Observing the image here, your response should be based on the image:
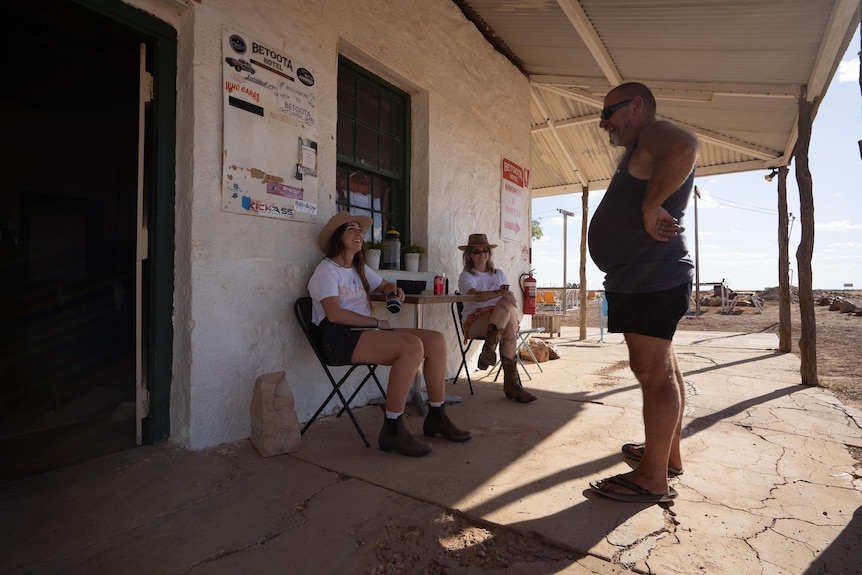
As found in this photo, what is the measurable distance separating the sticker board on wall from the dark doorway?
1.17 meters

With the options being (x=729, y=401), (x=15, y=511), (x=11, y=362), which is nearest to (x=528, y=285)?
(x=729, y=401)

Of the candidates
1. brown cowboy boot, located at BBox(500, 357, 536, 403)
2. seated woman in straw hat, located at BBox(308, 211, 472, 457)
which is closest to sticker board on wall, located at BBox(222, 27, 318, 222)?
seated woman in straw hat, located at BBox(308, 211, 472, 457)

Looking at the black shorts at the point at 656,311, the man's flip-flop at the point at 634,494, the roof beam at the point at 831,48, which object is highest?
the roof beam at the point at 831,48

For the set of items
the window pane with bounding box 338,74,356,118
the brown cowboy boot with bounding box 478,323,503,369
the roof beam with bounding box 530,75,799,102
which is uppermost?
the roof beam with bounding box 530,75,799,102

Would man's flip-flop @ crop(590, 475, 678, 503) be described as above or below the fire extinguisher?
below

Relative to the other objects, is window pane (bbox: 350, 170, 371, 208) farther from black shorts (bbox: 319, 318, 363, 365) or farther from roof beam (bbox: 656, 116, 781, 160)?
roof beam (bbox: 656, 116, 781, 160)

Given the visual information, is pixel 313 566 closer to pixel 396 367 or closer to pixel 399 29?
pixel 396 367

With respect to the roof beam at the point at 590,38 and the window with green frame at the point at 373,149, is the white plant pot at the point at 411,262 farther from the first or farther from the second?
the roof beam at the point at 590,38

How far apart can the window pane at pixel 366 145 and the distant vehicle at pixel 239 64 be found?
1.24m

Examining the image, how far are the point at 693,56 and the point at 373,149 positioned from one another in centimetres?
331

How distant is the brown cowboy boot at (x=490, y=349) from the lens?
11.5 ft

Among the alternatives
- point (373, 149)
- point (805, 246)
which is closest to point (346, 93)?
point (373, 149)

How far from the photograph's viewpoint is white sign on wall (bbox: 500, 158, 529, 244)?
19.3ft

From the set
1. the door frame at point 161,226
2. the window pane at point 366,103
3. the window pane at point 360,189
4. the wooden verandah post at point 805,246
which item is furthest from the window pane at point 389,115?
the wooden verandah post at point 805,246
